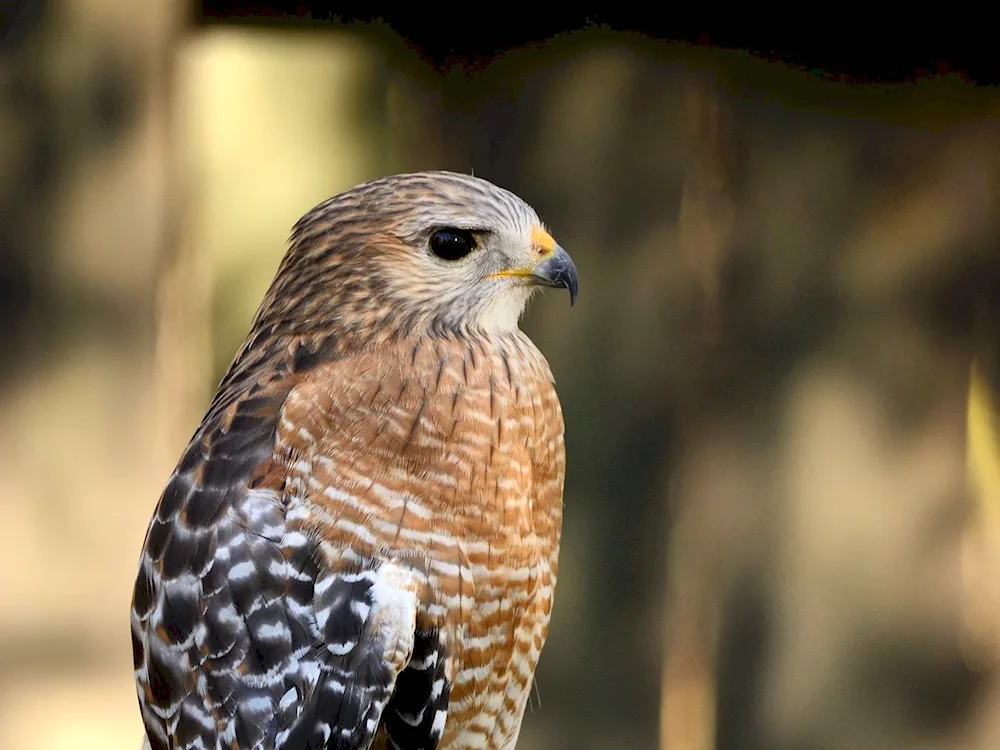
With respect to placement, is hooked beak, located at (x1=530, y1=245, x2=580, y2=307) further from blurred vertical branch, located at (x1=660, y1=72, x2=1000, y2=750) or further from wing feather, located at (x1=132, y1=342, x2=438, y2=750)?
blurred vertical branch, located at (x1=660, y1=72, x2=1000, y2=750)

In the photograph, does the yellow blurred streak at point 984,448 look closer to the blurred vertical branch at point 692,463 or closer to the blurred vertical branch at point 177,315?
the blurred vertical branch at point 692,463

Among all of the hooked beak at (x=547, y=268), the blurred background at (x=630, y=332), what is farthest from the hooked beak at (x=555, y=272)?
the blurred background at (x=630, y=332)

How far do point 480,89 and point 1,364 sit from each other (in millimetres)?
1305

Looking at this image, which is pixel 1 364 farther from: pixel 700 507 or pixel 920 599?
pixel 920 599

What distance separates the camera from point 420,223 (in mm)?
1501

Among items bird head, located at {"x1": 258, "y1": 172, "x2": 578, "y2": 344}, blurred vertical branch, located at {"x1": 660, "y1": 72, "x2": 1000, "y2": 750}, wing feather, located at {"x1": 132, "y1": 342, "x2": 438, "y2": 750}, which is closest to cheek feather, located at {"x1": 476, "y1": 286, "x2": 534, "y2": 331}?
bird head, located at {"x1": 258, "y1": 172, "x2": 578, "y2": 344}

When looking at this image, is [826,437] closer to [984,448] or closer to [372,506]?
[984,448]

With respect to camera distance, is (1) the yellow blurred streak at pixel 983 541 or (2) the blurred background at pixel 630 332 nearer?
(2) the blurred background at pixel 630 332

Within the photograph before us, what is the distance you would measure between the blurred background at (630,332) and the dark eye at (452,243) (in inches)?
40.5

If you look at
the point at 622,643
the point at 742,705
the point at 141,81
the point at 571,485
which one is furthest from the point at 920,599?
the point at 141,81

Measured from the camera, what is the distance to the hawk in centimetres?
137

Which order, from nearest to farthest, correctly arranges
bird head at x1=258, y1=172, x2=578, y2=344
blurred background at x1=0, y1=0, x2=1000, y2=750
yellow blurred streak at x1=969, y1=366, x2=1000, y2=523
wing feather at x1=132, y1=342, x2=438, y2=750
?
wing feather at x1=132, y1=342, x2=438, y2=750 → bird head at x1=258, y1=172, x2=578, y2=344 → blurred background at x1=0, y1=0, x2=1000, y2=750 → yellow blurred streak at x1=969, y1=366, x2=1000, y2=523

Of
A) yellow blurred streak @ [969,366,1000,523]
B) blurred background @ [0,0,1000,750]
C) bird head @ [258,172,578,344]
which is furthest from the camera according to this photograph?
yellow blurred streak @ [969,366,1000,523]

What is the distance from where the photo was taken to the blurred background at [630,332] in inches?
97.9
